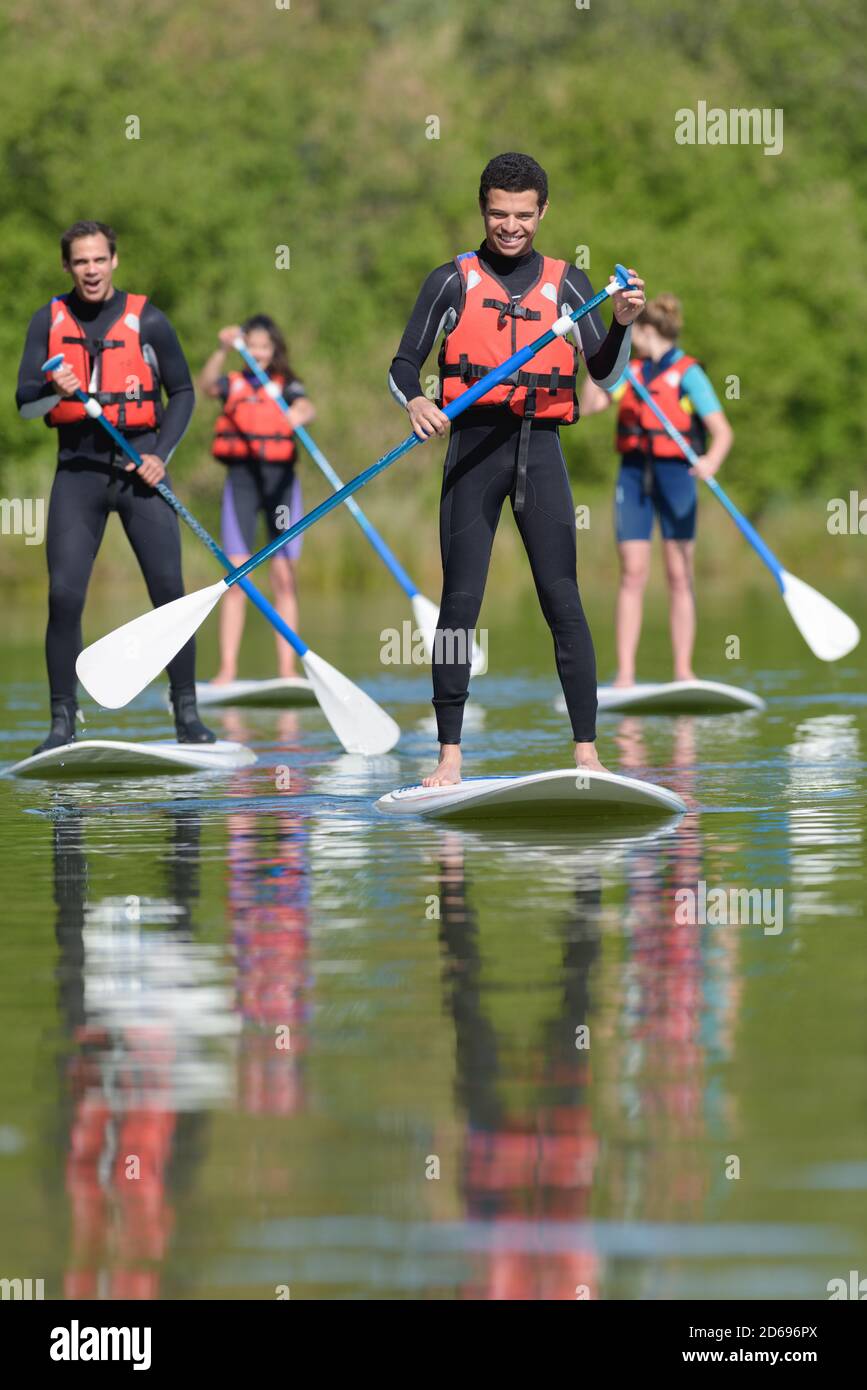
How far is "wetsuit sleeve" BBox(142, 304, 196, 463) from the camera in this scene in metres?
11.7

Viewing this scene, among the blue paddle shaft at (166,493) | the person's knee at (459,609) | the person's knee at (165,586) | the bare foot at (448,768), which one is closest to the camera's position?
the person's knee at (459,609)

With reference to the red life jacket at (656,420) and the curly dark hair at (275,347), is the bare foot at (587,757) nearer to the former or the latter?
the red life jacket at (656,420)

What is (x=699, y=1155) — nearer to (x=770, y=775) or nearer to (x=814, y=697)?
(x=770, y=775)

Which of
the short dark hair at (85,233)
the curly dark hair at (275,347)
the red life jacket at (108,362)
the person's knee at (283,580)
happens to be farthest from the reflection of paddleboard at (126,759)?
the curly dark hair at (275,347)

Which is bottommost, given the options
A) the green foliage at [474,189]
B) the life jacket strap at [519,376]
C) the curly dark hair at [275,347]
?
the life jacket strap at [519,376]

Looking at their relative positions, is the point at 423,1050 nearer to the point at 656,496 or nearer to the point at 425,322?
the point at 425,322

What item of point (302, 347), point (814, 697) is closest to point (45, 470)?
point (302, 347)

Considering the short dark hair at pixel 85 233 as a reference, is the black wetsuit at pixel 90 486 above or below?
below

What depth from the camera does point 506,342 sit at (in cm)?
967

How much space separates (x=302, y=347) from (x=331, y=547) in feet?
31.7

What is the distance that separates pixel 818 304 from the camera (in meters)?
50.9

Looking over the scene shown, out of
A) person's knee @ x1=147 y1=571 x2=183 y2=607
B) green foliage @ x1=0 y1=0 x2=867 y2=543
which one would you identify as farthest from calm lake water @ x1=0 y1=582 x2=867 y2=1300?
green foliage @ x1=0 y1=0 x2=867 y2=543

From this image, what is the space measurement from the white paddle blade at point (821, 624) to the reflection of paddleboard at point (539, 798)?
5093mm

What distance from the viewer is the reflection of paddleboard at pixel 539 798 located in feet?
31.7
